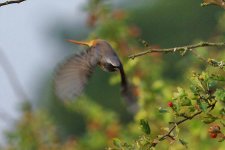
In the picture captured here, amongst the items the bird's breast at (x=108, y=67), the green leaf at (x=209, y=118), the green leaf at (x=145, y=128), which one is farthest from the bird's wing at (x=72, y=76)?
the green leaf at (x=209, y=118)

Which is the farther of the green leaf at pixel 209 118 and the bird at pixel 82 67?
the bird at pixel 82 67

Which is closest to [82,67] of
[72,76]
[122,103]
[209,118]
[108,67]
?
[72,76]

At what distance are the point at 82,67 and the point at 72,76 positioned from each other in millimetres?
95

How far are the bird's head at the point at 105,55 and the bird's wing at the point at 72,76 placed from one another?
0.06 meters

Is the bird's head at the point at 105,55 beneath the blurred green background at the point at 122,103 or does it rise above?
beneath

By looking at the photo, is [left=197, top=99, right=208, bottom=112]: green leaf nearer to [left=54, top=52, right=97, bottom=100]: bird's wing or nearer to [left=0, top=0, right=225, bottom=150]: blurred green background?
[left=0, top=0, right=225, bottom=150]: blurred green background

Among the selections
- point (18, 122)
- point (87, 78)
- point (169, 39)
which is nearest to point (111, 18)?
point (18, 122)

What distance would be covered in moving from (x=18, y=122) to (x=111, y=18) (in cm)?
129

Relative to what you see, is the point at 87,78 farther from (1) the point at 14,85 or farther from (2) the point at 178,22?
(2) the point at 178,22

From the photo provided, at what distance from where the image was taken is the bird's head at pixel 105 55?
4172mm

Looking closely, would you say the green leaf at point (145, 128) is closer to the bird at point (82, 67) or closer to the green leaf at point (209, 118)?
the green leaf at point (209, 118)

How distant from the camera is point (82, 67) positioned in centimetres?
436

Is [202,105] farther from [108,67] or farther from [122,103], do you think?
[122,103]

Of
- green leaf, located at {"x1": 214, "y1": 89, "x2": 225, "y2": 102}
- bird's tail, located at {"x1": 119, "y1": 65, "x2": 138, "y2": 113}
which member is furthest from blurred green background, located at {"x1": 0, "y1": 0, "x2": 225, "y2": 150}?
green leaf, located at {"x1": 214, "y1": 89, "x2": 225, "y2": 102}
